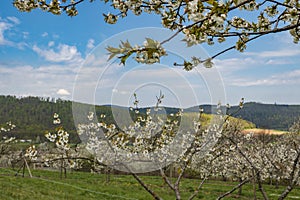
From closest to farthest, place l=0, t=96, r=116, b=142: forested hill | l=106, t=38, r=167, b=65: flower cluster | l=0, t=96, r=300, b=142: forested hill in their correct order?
1. l=106, t=38, r=167, b=65: flower cluster
2. l=0, t=96, r=300, b=142: forested hill
3. l=0, t=96, r=116, b=142: forested hill

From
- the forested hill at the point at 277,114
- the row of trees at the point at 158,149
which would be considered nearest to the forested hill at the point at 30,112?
the forested hill at the point at 277,114

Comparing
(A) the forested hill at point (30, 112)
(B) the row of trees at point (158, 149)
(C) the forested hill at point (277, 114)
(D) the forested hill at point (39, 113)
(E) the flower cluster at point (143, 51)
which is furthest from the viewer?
(A) the forested hill at point (30, 112)

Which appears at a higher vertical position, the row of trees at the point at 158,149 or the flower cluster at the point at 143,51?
the flower cluster at the point at 143,51

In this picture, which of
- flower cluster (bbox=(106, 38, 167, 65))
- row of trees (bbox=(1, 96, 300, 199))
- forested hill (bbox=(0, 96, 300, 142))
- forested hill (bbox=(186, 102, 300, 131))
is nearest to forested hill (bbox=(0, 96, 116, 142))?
forested hill (bbox=(0, 96, 300, 142))

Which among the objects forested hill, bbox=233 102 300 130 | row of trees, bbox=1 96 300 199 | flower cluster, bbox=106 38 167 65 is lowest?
row of trees, bbox=1 96 300 199

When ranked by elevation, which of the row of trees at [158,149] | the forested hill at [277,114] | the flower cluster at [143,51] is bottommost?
the row of trees at [158,149]

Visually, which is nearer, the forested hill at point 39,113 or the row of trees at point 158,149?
the row of trees at point 158,149

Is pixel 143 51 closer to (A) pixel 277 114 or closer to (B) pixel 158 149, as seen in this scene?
(B) pixel 158 149

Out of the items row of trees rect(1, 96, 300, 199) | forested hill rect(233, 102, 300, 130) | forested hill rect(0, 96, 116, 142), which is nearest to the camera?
row of trees rect(1, 96, 300, 199)

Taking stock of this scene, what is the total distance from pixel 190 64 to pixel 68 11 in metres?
0.98

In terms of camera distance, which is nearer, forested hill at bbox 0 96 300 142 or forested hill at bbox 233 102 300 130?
forested hill at bbox 233 102 300 130

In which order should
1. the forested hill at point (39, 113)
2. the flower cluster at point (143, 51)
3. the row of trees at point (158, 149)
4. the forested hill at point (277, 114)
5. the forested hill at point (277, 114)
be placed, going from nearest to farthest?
the flower cluster at point (143, 51), the row of trees at point (158, 149), the forested hill at point (277, 114), the forested hill at point (277, 114), the forested hill at point (39, 113)

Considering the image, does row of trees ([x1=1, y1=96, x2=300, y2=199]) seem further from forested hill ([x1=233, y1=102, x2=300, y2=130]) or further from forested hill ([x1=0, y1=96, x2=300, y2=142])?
forested hill ([x1=0, y1=96, x2=300, y2=142])

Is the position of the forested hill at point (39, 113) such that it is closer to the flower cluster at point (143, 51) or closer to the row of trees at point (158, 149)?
the row of trees at point (158, 149)
